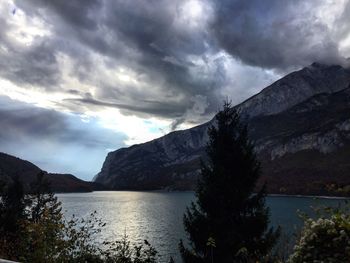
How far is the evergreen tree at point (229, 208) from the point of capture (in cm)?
2062

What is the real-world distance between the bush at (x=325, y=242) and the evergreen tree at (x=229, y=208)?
13864 millimetres

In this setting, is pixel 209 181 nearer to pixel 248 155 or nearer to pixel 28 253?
pixel 248 155

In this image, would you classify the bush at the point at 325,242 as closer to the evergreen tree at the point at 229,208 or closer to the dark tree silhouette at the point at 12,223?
the dark tree silhouette at the point at 12,223

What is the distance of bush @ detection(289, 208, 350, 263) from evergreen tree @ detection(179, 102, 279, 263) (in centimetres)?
1386

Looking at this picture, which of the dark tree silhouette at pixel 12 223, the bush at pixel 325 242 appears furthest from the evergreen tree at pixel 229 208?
the bush at pixel 325 242

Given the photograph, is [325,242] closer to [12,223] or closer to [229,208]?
[229,208]

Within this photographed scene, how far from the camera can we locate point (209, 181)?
22438 millimetres

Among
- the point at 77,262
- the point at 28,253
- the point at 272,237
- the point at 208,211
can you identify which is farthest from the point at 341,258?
the point at 208,211

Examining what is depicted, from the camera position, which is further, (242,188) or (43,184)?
(43,184)

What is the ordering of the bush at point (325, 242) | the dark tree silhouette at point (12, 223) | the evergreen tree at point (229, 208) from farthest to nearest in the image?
1. the evergreen tree at point (229, 208)
2. the dark tree silhouette at point (12, 223)
3. the bush at point (325, 242)

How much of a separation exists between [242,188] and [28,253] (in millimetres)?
12520

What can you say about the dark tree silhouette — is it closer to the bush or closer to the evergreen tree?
the evergreen tree

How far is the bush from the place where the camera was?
20.6 feet

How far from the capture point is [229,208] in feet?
70.6
